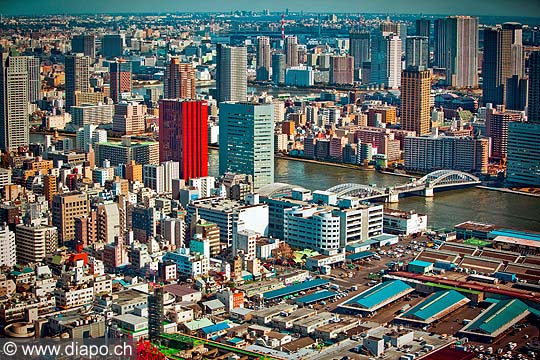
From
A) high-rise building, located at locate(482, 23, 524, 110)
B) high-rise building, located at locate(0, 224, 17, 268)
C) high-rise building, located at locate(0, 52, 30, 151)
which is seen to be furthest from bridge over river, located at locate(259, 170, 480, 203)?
high-rise building, located at locate(482, 23, 524, 110)

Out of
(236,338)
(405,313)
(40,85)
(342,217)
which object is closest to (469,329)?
(405,313)

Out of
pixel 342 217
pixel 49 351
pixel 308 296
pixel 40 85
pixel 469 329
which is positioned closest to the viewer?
pixel 49 351

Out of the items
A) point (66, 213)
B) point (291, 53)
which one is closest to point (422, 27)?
point (291, 53)

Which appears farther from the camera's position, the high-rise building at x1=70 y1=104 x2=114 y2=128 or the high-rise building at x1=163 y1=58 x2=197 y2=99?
the high-rise building at x1=163 y1=58 x2=197 y2=99

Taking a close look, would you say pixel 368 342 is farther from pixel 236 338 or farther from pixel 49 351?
pixel 49 351

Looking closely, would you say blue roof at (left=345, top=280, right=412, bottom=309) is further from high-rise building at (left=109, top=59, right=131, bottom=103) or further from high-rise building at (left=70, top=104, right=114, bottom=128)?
high-rise building at (left=109, top=59, right=131, bottom=103)

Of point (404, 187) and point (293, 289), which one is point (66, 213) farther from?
point (404, 187)

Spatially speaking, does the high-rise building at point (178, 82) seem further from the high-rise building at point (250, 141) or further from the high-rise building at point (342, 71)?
the high-rise building at point (342, 71)
